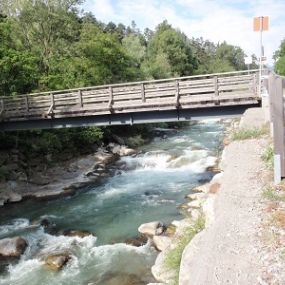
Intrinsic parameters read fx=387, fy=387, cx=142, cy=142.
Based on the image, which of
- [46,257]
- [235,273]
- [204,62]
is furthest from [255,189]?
[204,62]

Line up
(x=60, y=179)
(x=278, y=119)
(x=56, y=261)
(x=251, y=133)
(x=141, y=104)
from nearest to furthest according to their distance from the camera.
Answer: (x=278, y=119), (x=251, y=133), (x=56, y=261), (x=141, y=104), (x=60, y=179)

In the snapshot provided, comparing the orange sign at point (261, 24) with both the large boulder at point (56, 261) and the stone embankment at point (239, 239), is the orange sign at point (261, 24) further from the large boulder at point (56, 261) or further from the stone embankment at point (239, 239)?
the large boulder at point (56, 261)

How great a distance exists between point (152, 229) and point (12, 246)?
17.8ft

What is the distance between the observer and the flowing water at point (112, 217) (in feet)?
42.3

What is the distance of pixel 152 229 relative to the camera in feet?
50.3

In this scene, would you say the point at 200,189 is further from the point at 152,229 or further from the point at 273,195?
the point at 273,195

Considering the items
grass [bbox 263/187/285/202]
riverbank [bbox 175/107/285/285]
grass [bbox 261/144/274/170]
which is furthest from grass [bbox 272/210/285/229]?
grass [bbox 261/144/274/170]

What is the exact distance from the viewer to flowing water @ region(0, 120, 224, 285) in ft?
42.3

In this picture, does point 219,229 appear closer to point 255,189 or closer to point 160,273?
point 255,189

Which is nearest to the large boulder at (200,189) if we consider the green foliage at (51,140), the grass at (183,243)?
the grass at (183,243)

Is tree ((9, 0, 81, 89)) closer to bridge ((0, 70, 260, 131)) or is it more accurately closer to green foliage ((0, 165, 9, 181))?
bridge ((0, 70, 260, 131))

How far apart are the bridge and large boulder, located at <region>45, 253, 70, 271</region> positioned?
327 inches

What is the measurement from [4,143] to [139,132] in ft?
53.4

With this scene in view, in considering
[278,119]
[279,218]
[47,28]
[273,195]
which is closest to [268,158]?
[278,119]
